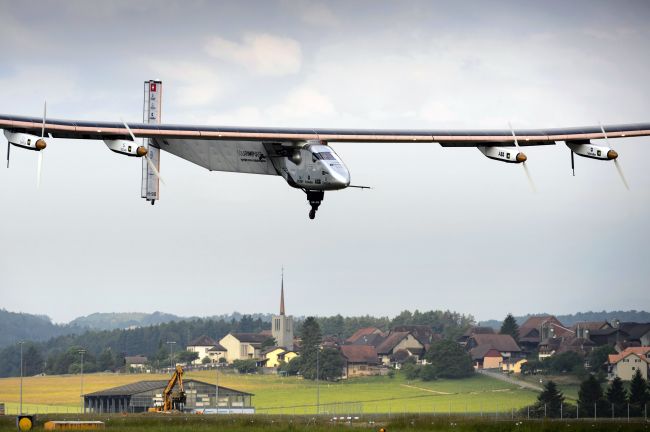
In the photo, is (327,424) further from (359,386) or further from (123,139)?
(359,386)

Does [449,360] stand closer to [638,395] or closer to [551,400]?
[551,400]

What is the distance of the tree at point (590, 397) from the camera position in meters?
94.6

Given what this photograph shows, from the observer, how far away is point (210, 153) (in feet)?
262

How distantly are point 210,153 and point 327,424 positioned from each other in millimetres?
22596

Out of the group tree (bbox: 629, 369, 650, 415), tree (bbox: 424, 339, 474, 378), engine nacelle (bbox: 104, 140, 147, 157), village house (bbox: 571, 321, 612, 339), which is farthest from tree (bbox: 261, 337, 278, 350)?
engine nacelle (bbox: 104, 140, 147, 157)

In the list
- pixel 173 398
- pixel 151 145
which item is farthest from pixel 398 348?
pixel 151 145

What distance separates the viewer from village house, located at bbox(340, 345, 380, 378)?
13288 centimetres

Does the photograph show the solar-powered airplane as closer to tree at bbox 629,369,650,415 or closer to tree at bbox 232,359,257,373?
tree at bbox 629,369,650,415

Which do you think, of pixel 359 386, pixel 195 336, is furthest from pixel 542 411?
pixel 195 336

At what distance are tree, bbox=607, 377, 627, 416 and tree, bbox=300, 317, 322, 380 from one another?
4303 centimetres

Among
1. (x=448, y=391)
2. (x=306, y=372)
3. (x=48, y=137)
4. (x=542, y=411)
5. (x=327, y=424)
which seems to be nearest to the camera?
(x=327, y=424)

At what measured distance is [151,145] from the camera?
8900cm

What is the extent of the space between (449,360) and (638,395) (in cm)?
3577

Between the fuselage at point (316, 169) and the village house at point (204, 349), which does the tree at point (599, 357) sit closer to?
the fuselage at point (316, 169)
